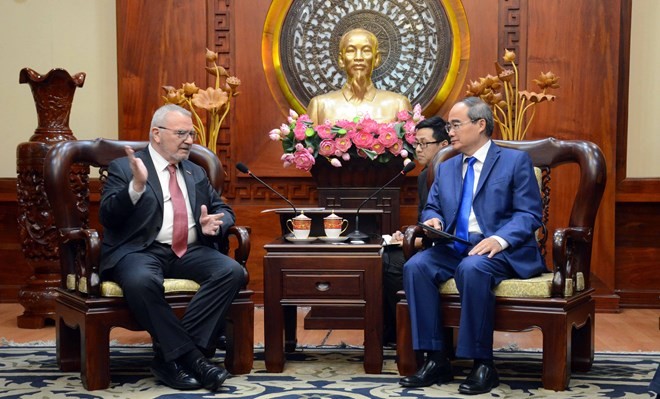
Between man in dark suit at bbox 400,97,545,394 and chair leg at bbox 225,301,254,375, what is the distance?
2.00 feet

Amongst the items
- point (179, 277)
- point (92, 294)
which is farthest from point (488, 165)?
point (92, 294)

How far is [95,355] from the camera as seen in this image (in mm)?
3283

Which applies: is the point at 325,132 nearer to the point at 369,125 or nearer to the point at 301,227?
the point at 369,125

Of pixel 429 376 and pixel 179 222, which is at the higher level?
pixel 179 222

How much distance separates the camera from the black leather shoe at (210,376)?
10.5ft

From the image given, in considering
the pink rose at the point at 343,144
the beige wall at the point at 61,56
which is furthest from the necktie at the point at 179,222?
the beige wall at the point at 61,56

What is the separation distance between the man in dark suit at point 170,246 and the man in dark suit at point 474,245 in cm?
70

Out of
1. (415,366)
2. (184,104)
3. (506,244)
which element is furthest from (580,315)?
(184,104)

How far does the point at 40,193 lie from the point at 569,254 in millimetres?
2722

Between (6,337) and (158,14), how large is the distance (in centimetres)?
207

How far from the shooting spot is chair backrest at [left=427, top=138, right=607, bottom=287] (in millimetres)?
3586

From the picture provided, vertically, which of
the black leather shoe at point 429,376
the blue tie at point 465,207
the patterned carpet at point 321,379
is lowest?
the patterned carpet at point 321,379

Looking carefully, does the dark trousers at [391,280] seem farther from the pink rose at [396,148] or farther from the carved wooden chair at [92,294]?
the carved wooden chair at [92,294]

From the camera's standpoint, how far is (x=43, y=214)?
4.77m
